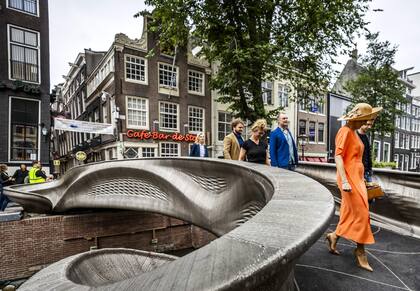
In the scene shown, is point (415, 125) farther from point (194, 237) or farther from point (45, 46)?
point (45, 46)

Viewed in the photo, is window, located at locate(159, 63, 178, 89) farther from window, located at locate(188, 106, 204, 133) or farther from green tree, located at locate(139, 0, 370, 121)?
green tree, located at locate(139, 0, 370, 121)

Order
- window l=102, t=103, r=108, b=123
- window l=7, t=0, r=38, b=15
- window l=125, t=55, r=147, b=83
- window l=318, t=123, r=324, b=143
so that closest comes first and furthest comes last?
window l=7, t=0, r=38, b=15 → window l=125, t=55, r=147, b=83 → window l=102, t=103, r=108, b=123 → window l=318, t=123, r=324, b=143

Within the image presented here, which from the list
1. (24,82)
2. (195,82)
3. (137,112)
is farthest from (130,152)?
(195,82)

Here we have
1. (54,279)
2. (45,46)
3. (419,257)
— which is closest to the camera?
(54,279)

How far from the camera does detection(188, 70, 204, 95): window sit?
18.8 meters

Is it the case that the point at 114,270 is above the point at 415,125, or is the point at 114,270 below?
below

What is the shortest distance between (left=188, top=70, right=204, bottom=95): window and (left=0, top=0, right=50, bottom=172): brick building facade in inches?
337

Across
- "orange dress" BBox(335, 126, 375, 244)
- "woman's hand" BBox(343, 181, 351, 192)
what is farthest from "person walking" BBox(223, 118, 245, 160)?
"woman's hand" BBox(343, 181, 351, 192)

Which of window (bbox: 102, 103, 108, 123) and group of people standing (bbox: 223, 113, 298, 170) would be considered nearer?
group of people standing (bbox: 223, 113, 298, 170)

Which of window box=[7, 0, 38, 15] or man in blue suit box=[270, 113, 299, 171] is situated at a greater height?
window box=[7, 0, 38, 15]

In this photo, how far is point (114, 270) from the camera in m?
3.54

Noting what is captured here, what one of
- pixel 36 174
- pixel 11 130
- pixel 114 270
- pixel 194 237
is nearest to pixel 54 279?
pixel 114 270

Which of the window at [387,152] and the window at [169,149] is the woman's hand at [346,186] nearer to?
the window at [169,149]

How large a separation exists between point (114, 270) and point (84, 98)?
23.4 meters
